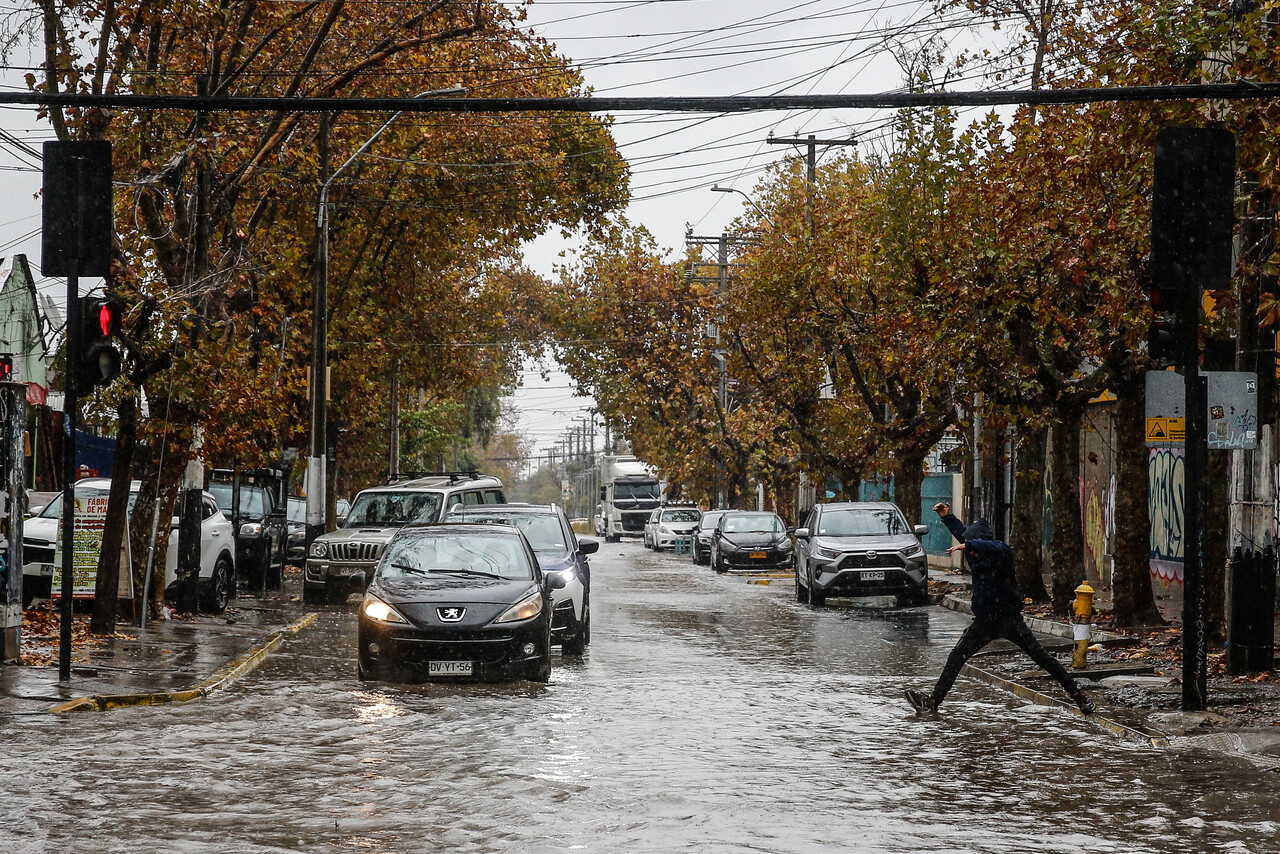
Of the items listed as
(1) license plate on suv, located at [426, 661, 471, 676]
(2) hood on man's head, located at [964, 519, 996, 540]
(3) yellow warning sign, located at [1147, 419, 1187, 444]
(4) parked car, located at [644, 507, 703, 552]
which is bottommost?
(4) parked car, located at [644, 507, 703, 552]

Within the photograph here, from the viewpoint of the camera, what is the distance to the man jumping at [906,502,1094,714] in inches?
525

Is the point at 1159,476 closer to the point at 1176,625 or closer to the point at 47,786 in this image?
the point at 1176,625

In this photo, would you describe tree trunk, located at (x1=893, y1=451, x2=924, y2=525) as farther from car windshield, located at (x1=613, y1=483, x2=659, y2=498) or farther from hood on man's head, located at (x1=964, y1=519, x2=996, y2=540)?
car windshield, located at (x1=613, y1=483, x2=659, y2=498)

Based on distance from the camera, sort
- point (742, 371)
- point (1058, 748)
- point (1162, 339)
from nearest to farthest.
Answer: point (1058, 748) → point (1162, 339) → point (742, 371)

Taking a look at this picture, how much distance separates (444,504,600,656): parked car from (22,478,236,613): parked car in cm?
492

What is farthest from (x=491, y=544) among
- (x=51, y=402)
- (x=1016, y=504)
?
(x=51, y=402)

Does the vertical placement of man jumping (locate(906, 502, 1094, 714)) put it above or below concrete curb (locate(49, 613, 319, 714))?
above

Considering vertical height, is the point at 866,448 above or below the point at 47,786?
above

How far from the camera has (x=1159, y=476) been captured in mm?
27078

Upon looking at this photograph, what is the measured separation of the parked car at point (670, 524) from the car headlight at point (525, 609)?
46.0 meters

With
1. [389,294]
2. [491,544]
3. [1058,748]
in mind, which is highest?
[389,294]

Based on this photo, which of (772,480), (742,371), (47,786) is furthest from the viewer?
(772,480)

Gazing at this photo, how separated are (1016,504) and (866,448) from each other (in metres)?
12.7

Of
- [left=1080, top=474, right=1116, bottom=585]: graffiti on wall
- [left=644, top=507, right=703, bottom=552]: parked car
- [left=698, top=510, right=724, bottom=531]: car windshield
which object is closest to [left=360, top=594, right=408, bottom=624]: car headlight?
[left=1080, top=474, right=1116, bottom=585]: graffiti on wall
